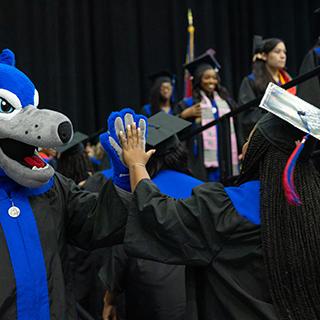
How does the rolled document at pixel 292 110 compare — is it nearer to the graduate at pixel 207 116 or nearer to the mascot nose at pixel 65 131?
the mascot nose at pixel 65 131

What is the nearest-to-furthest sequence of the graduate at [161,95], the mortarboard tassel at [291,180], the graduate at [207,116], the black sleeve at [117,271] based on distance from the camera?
the mortarboard tassel at [291,180] → the black sleeve at [117,271] → the graduate at [207,116] → the graduate at [161,95]

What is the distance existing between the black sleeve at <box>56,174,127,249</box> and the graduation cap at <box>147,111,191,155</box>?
0.69m

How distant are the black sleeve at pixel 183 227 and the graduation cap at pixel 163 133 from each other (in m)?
0.87

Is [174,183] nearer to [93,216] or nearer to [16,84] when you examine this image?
[93,216]

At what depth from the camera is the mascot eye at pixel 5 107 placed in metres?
1.92

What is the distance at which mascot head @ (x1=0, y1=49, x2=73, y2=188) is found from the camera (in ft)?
6.21

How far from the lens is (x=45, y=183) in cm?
196

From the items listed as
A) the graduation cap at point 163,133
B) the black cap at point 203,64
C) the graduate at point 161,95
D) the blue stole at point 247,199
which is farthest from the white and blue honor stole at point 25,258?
the graduate at point 161,95

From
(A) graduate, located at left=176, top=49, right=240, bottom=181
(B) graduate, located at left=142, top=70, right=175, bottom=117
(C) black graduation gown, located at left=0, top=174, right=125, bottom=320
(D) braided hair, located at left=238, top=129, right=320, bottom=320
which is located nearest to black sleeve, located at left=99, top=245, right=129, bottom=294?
(C) black graduation gown, located at left=0, top=174, right=125, bottom=320

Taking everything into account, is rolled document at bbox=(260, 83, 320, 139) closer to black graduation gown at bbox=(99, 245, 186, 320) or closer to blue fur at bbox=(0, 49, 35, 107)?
blue fur at bbox=(0, 49, 35, 107)

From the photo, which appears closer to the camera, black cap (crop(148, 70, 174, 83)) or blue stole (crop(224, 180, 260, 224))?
blue stole (crop(224, 180, 260, 224))

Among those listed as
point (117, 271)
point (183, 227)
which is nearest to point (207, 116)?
point (117, 271)

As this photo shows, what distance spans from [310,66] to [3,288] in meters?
3.35

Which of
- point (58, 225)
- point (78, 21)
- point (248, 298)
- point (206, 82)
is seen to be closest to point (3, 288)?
point (58, 225)
